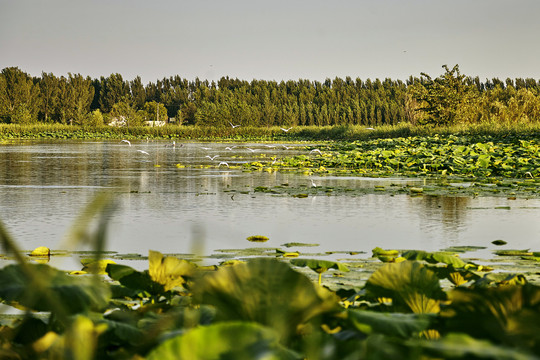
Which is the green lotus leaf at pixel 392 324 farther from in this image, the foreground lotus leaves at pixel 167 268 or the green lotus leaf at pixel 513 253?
the green lotus leaf at pixel 513 253

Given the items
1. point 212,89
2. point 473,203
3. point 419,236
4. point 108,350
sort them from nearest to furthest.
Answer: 1. point 108,350
2. point 419,236
3. point 473,203
4. point 212,89

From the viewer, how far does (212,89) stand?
10131 centimetres

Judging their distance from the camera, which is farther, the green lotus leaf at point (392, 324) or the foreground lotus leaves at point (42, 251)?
the foreground lotus leaves at point (42, 251)

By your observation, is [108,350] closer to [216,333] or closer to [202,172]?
[216,333]

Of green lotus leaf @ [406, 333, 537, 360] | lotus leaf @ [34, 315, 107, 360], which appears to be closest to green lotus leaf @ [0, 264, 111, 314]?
lotus leaf @ [34, 315, 107, 360]

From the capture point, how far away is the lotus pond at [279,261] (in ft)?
2.77

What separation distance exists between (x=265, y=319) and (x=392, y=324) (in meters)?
0.21

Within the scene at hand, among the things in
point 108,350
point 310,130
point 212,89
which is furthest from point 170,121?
point 108,350

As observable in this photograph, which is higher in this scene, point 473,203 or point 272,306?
point 272,306

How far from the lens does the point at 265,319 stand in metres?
1.02

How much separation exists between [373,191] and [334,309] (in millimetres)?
8238

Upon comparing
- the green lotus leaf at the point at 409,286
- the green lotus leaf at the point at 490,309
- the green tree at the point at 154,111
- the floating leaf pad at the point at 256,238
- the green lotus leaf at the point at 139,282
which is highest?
the green tree at the point at 154,111

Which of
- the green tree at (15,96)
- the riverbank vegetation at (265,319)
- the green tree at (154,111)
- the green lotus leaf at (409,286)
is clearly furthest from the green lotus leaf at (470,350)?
the green tree at (154,111)

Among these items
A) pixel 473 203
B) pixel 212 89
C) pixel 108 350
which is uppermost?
pixel 212 89
